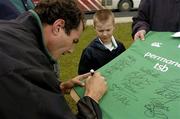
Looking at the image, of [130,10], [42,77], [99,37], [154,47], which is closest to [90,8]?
[130,10]

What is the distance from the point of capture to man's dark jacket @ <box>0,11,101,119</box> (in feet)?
6.47

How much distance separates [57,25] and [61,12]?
4.6 inches

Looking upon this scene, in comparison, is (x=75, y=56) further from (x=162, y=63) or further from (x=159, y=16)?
(x=162, y=63)

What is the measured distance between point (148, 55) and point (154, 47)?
0.33 ft

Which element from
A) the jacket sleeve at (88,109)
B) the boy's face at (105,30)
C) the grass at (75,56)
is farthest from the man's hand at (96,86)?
the grass at (75,56)

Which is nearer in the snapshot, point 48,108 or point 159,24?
point 48,108

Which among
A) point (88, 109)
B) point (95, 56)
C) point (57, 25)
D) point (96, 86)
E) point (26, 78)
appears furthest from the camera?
point (95, 56)

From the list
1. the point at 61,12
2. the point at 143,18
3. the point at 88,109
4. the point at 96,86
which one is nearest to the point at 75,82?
the point at 96,86

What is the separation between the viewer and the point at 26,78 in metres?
2.01

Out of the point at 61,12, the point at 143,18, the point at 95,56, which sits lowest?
the point at 95,56

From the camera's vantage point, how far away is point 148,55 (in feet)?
10.3

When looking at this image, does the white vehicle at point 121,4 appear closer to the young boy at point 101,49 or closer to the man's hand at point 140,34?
the young boy at point 101,49

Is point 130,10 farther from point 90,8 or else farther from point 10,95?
point 10,95

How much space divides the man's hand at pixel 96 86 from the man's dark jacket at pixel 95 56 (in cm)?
99
